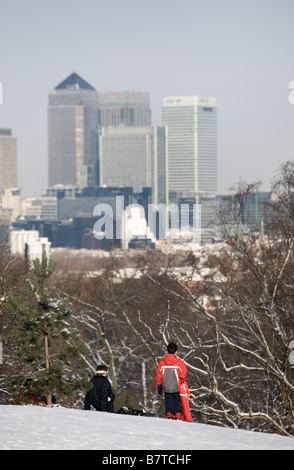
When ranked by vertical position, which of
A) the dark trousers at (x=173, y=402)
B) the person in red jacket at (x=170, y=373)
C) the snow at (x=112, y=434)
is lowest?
the dark trousers at (x=173, y=402)

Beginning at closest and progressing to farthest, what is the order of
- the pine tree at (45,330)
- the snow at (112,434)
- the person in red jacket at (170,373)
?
the snow at (112,434) → the person in red jacket at (170,373) → the pine tree at (45,330)

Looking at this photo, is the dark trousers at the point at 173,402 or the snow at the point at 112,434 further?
the dark trousers at the point at 173,402

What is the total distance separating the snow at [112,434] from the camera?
10.6 m

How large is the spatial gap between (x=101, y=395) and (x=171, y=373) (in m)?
0.97

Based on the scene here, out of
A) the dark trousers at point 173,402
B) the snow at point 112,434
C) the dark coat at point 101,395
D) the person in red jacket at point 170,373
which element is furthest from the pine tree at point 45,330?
the snow at point 112,434

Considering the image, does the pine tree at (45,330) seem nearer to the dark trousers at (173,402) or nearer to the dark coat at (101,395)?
the dark coat at (101,395)

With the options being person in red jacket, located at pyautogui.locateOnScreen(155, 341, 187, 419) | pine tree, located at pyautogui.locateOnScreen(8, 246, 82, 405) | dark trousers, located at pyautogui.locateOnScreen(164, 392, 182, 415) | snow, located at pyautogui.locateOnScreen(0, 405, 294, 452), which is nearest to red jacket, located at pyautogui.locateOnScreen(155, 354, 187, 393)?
person in red jacket, located at pyautogui.locateOnScreen(155, 341, 187, 419)

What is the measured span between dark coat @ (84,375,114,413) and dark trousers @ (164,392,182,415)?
2.29 ft

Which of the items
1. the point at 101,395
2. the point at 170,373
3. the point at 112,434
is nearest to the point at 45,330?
the point at 101,395

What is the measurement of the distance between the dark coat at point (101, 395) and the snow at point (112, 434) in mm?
471

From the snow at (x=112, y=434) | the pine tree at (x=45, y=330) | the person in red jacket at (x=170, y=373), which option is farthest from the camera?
the pine tree at (x=45, y=330)
